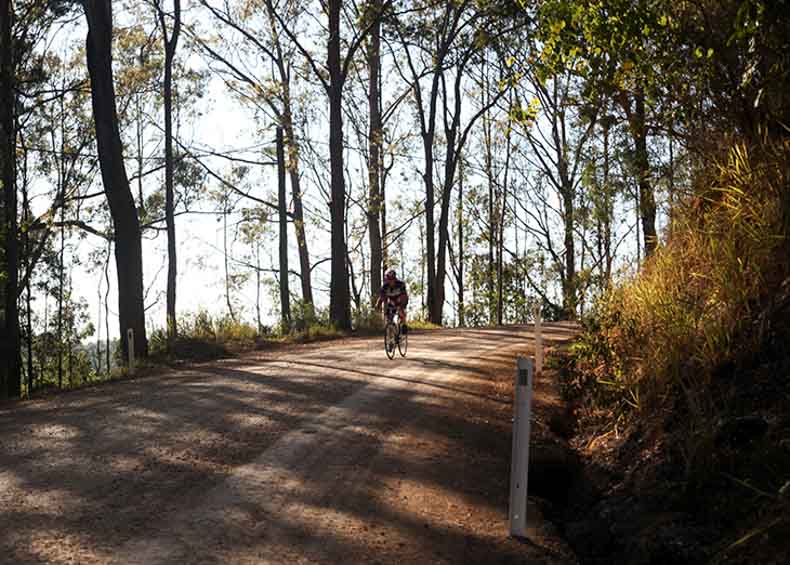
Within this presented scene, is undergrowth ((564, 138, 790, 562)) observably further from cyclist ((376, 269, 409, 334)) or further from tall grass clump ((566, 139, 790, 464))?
cyclist ((376, 269, 409, 334))

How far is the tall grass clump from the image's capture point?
25.1 feet

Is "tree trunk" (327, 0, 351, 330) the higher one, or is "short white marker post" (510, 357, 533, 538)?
"tree trunk" (327, 0, 351, 330)

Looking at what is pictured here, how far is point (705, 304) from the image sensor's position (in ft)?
28.8

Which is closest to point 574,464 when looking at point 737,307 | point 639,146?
point 737,307

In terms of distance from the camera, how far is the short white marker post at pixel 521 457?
638 cm

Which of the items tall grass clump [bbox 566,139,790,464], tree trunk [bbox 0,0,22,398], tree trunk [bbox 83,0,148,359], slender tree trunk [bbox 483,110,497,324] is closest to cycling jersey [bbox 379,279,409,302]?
tree trunk [bbox 83,0,148,359]

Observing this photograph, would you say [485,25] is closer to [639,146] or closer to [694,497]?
[639,146]

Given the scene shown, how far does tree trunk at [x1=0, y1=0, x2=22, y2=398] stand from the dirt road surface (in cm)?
1066

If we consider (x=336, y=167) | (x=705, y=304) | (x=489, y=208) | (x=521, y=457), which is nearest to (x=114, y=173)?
(x=336, y=167)

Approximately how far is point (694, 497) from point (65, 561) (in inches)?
174

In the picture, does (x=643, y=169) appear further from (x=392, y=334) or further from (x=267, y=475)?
(x=267, y=475)

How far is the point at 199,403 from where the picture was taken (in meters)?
11.3

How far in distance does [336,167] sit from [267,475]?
65.4ft

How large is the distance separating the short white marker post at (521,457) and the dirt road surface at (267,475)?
0.60 ft
